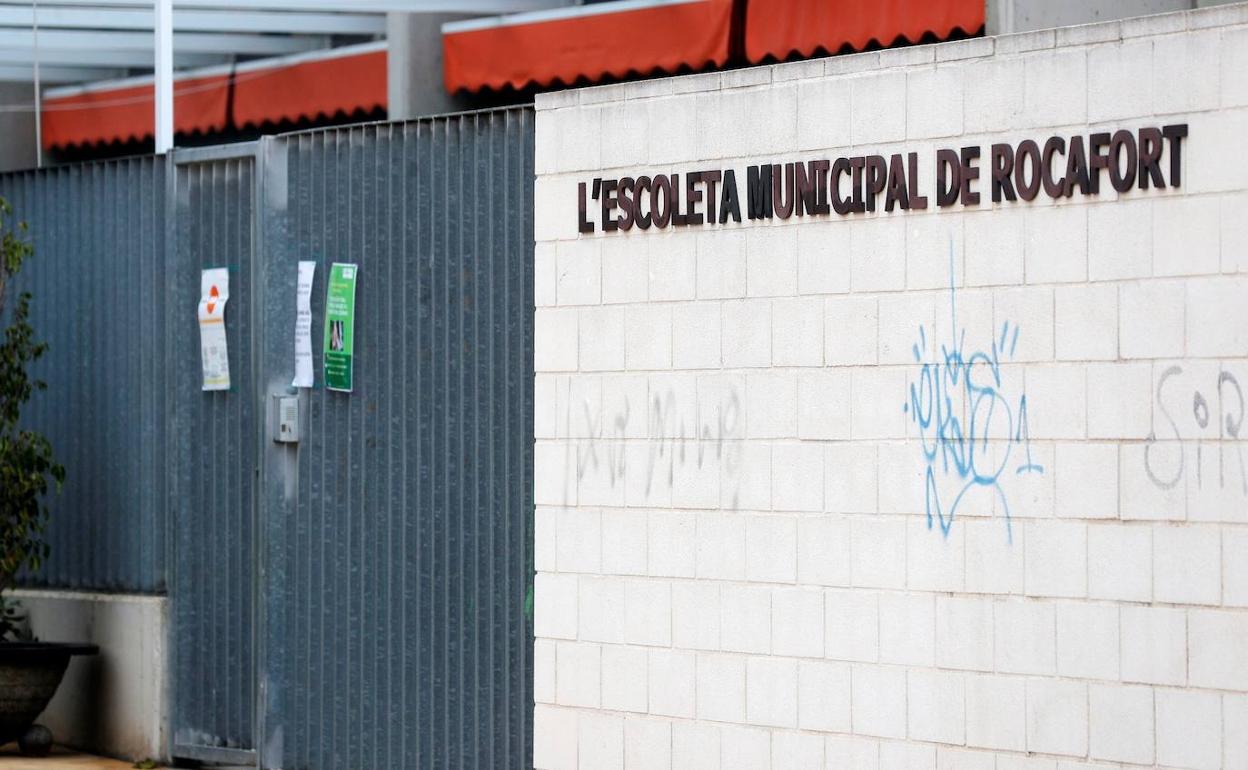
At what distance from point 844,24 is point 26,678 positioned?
5.37m

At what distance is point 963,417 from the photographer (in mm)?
7199

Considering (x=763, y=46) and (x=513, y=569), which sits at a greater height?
(x=763, y=46)

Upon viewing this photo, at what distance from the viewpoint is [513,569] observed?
878 cm

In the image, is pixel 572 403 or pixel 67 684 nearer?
pixel 572 403

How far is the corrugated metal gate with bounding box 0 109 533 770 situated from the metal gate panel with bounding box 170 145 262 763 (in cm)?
1

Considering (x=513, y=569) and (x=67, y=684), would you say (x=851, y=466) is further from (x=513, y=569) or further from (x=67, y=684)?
(x=67, y=684)

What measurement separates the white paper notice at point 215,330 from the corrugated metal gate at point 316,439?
0.19ft

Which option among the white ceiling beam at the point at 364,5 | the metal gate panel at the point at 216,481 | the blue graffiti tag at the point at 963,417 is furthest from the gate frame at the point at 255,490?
the blue graffiti tag at the point at 963,417

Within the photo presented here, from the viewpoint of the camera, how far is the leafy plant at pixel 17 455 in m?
10.5

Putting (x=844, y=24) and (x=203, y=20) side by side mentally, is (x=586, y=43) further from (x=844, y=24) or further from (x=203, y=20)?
(x=203, y=20)

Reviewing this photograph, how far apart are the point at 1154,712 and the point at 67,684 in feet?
20.1

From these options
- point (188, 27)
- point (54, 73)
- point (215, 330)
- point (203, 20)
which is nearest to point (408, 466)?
point (215, 330)

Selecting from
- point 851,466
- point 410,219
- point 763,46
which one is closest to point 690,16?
point 763,46

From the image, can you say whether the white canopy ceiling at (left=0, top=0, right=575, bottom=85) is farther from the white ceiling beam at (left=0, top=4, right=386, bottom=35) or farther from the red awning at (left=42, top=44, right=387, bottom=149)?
the red awning at (left=42, top=44, right=387, bottom=149)
